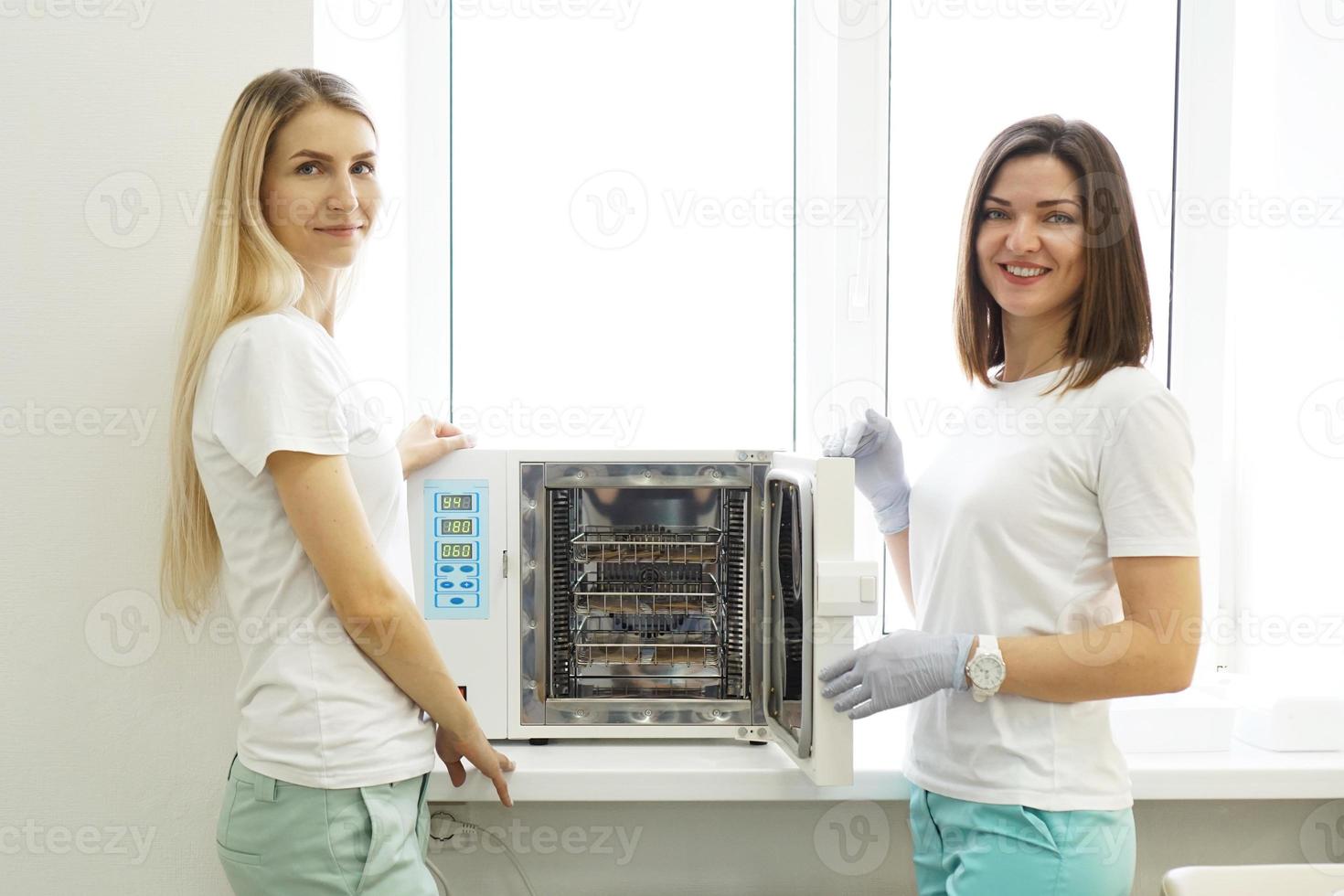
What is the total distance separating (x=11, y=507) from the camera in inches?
54.0

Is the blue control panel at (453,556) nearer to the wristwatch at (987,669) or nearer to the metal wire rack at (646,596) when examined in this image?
the metal wire rack at (646,596)

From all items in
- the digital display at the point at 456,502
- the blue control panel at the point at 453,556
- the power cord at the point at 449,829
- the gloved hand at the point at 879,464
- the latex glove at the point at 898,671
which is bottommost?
the power cord at the point at 449,829

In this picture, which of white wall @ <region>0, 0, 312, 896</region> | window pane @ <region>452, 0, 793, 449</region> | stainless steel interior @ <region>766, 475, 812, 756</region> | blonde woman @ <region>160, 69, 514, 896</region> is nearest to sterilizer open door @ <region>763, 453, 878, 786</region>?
stainless steel interior @ <region>766, 475, 812, 756</region>

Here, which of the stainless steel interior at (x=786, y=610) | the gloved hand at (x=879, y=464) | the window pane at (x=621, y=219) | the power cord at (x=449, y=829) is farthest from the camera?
the window pane at (x=621, y=219)

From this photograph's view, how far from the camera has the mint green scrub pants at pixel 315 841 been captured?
3.25 feet

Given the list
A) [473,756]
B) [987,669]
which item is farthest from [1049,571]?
[473,756]

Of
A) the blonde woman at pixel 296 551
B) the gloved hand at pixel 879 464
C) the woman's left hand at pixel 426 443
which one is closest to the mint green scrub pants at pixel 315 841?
the blonde woman at pixel 296 551

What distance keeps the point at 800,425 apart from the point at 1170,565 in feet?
2.75

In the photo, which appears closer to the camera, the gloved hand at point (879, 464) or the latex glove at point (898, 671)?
the latex glove at point (898, 671)

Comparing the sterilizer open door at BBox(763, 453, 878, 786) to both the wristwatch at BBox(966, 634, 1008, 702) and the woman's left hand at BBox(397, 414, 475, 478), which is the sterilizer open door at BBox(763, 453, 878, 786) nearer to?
the wristwatch at BBox(966, 634, 1008, 702)

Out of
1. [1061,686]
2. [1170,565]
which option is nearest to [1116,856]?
[1061,686]

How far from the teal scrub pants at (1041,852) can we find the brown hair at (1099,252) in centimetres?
49

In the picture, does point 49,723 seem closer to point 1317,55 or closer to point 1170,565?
point 1170,565

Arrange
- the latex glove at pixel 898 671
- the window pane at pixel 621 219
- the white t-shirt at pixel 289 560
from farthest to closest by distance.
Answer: the window pane at pixel 621 219, the latex glove at pixel 898 671, the white t-shirt at pixel 289 560
